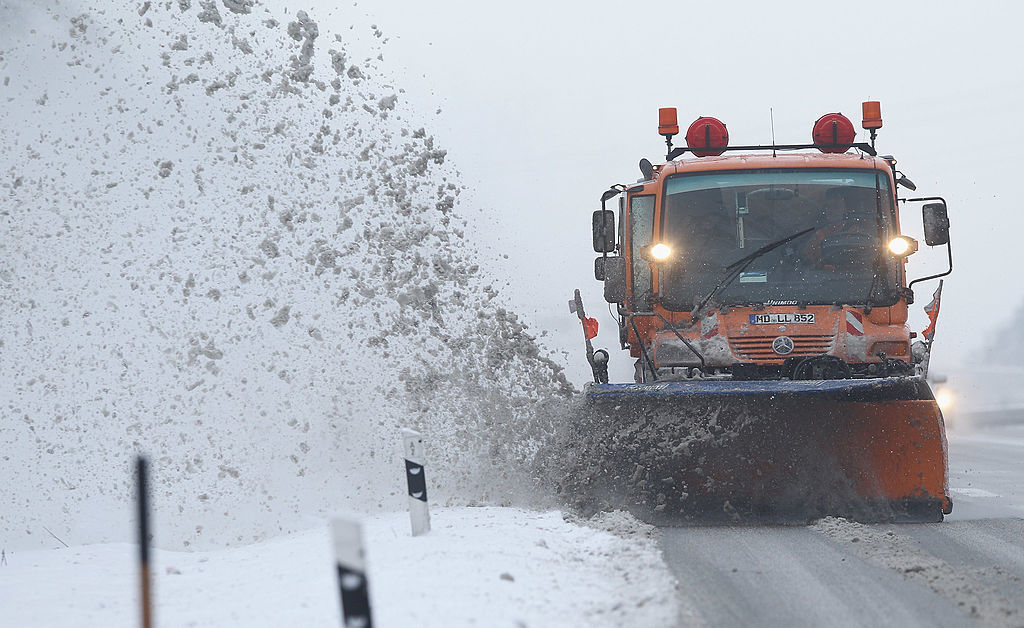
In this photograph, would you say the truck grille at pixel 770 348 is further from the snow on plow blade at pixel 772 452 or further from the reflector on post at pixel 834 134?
the reflector on post at pixel 834 134

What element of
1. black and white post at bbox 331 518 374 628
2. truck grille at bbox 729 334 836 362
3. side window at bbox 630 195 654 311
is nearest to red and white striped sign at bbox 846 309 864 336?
truck grille at bbox 729 334 836 362

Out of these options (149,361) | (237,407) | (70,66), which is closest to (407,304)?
(237,407)

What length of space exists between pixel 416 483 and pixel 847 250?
12.7 ft

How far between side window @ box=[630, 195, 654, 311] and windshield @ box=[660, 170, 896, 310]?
19cm

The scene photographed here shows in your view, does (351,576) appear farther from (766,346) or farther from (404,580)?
→ (766,346)

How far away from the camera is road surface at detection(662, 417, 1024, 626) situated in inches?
174

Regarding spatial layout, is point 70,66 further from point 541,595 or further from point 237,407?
point 541,595

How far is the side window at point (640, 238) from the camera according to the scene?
8508mm

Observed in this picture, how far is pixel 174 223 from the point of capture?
449 inches

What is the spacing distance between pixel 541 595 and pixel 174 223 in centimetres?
795

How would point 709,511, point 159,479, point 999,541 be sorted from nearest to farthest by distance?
point 999,541 → point 709,511 → point 159,479

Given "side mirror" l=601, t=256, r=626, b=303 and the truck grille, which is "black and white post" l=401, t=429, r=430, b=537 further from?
"side mirror" l=601, t=256, r=626, b=303

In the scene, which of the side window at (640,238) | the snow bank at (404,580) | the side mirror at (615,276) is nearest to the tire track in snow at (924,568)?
the snow bank at (404,580)

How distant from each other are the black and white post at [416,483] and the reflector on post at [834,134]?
5.05 m
